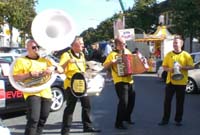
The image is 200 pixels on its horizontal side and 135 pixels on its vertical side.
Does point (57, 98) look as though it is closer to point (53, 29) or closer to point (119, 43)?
point (119, 43)

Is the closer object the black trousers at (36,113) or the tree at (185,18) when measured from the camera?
the black trousers at (36,113)

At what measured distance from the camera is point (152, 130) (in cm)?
933

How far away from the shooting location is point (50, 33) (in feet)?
22.7

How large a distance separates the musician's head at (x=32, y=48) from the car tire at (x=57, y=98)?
5.01 m

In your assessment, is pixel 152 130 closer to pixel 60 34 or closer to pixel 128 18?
pixel 60 34

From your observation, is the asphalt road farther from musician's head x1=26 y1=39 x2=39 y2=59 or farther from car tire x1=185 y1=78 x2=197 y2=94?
musician's head x1=26 y1=39 x2=39 y2=59

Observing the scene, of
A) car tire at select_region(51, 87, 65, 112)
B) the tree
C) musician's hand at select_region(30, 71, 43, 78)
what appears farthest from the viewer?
the tree

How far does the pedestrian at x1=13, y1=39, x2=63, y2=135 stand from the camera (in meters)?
6.77

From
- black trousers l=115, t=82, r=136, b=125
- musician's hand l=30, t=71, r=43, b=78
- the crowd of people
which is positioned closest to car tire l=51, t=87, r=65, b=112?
the crowd of people

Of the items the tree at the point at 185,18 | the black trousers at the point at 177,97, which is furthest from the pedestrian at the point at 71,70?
the tree at the point at 185,18

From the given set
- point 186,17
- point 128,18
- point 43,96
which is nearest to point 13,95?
point 43,96

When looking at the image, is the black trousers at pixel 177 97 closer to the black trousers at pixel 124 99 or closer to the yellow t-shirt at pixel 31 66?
the black trousers at pixel 124 99

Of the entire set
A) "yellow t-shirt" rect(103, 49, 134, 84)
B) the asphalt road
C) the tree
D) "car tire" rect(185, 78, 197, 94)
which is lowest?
the asphalt road

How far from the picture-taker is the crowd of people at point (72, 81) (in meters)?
6.83
